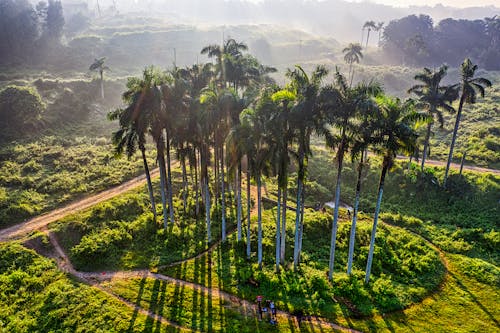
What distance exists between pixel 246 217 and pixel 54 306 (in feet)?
74.2

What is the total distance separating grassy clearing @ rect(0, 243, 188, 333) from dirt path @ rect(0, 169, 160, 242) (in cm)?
500

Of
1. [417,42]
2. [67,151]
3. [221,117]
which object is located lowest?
[67,151]

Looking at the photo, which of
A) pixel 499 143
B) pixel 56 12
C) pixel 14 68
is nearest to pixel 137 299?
pixel 499 143

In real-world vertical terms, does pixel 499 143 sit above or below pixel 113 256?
above

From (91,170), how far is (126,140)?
21.7 metres

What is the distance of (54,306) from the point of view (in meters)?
25.2

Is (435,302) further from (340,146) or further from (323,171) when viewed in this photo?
(323,171)

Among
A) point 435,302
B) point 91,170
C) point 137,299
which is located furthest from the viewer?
point 91,170

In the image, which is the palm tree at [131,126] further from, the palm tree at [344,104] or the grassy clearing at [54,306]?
the palm tree at [344,104]

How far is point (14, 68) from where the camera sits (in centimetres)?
9156

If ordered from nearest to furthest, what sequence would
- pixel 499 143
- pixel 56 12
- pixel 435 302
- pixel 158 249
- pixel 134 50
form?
1. pixel 435 302
2. pixel 158 249
3. pixel 499 143
4. pixel 56 12
5. pixel 134 50

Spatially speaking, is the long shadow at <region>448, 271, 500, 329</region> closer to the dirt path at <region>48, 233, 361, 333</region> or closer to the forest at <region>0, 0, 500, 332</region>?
the forest at <region>0, 0, 500, 332</region>

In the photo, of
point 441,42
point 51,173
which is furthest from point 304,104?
point 441,42

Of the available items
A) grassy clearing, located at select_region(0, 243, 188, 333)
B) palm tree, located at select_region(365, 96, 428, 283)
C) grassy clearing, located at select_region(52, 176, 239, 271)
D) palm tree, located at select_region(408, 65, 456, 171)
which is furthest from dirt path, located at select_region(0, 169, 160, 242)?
palm tree, located at select_region(408, 65, 456, 171)
